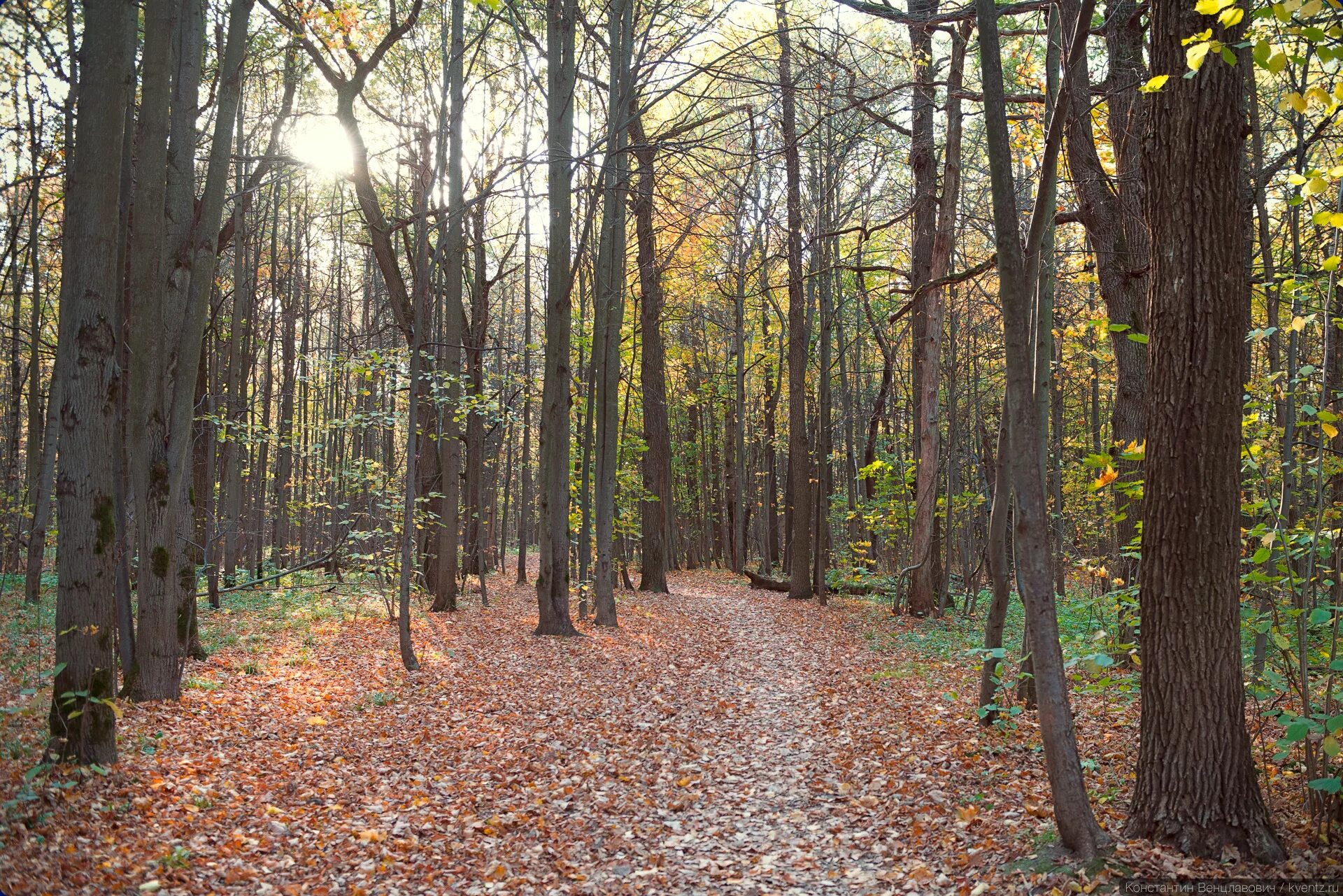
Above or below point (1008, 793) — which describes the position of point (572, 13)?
above

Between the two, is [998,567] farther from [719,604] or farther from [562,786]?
[719,604]

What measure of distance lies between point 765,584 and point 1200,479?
16645mm

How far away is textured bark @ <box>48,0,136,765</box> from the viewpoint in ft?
16.4

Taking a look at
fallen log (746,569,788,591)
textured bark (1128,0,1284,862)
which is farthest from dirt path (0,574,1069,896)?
fallen log (746,569,788,591)

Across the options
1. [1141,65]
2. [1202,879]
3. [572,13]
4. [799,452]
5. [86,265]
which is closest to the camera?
[1202,879]

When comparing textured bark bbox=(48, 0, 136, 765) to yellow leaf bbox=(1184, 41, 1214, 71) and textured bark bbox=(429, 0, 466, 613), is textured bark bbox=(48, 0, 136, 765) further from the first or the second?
textured bark bbox=(429, 0, 466, 613)

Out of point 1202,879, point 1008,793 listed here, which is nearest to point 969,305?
point 1008,793

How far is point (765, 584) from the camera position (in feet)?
66.1

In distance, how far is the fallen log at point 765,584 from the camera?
64.3ft

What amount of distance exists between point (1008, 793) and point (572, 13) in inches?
446

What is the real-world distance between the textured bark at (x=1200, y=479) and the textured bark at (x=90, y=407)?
6.39m

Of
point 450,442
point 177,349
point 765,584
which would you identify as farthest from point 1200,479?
point 765,584

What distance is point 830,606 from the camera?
1641cm

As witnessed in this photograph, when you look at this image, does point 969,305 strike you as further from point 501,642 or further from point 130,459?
point 130,459
